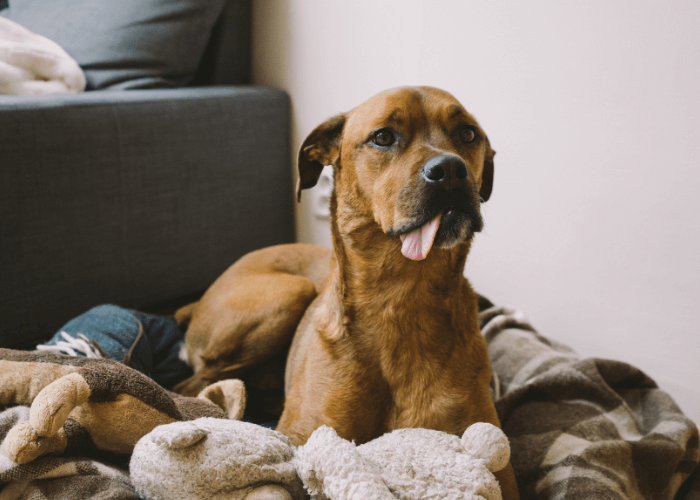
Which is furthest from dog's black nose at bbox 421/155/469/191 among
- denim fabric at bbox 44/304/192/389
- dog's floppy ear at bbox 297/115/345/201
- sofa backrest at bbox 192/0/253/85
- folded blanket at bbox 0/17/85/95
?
sofa backrest at bbox 192/0/253/85

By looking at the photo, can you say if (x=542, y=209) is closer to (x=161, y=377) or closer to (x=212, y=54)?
(x=161, y=377)

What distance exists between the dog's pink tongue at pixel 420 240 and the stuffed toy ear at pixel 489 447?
0.37 m

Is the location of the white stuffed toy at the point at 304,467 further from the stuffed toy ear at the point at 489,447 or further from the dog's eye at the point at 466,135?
the dog's eye at the point at 466,135

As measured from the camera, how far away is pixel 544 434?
1.49 metres

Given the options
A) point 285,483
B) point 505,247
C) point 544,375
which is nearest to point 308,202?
point 505,247

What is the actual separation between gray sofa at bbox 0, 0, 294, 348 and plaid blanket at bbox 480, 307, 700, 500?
129 centimetres

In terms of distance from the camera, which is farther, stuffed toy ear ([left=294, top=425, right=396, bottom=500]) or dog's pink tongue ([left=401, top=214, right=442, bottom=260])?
dog's pink tongue ([left=401, top=214, right=442, bottom=260])

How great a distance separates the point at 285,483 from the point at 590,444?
2.90ft

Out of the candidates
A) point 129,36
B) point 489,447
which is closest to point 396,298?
point 489,447

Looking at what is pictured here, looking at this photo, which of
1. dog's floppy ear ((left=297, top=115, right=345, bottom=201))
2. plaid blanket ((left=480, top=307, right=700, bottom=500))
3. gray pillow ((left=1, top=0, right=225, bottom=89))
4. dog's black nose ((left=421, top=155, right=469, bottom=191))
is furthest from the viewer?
gray pillow ((left=1, top=0, right=225, bottom=89))

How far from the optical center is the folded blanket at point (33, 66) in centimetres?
201

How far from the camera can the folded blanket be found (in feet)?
6.58

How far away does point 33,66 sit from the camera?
2080 millimetres

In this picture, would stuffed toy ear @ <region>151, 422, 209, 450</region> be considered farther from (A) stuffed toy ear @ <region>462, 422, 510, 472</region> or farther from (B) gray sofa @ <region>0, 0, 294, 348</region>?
(B) gray sofa @ <region>0, 0, 294, 348</region>
